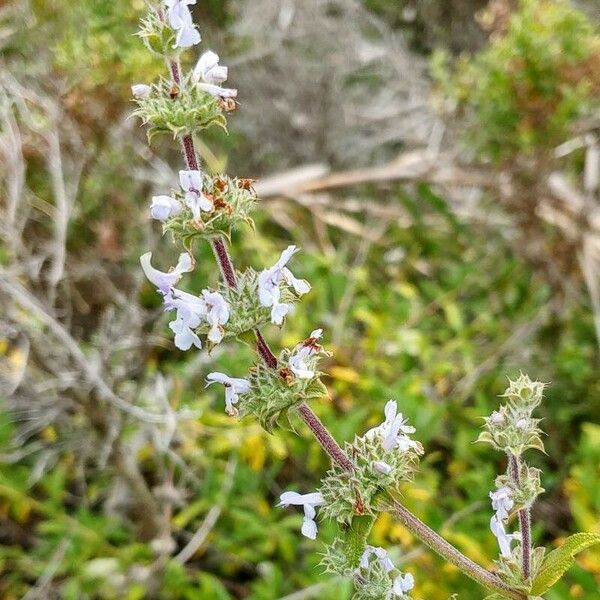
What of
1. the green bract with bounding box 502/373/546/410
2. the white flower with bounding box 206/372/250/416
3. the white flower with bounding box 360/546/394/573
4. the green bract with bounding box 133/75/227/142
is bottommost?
the white flower with bounding box 360/546/394/573

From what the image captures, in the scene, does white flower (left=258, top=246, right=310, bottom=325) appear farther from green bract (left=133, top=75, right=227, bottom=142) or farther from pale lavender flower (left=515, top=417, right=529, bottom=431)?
pale lavender flower (left=515, top=417, right=529, bottom=431)

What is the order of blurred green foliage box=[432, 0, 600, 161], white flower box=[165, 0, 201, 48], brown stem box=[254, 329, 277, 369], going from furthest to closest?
blurred green foliage box=[432, 0, 600, 161] → brown stem box=[254, 329, 277, 369] → white flower box=[165, 0, 201, 48]

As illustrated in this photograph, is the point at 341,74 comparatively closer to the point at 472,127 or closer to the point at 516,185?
the point at 472,127

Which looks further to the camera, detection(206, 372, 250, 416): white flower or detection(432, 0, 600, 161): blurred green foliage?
detection(432, 0, 600, 161): blurred green foliage

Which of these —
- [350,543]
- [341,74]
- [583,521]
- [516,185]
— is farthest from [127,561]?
[341,74]

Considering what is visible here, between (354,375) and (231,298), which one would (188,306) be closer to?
(231,298)

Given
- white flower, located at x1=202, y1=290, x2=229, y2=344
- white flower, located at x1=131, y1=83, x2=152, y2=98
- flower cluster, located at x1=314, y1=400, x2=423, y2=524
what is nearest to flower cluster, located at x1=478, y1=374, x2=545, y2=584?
flower cluster, located at x1=314, y1=400, x2=423, y2=524

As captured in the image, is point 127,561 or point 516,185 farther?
point 516,185
